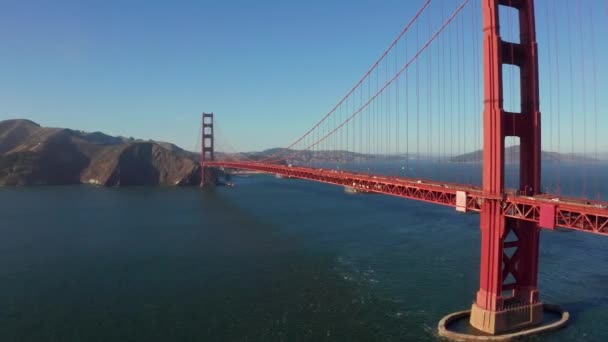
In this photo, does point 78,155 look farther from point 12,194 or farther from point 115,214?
point 115,214

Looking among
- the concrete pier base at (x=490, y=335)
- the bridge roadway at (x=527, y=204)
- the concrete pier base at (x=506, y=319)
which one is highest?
the bridge roadway at (x=527, y=204)

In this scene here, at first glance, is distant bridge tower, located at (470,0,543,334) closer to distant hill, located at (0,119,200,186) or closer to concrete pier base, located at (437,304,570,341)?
concrete pier base, located at (437,304,570,341)

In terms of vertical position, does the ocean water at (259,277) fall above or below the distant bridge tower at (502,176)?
below

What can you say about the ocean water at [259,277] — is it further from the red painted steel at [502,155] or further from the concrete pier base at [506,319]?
the red painted steel at [502,155]

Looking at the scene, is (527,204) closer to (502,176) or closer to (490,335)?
(502,176)

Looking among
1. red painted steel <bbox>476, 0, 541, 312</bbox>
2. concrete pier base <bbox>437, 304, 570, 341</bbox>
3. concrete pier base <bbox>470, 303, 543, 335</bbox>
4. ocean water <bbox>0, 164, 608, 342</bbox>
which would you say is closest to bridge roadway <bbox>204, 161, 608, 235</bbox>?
red painted steel <bbox>476, 0, 541, 312</bbox>

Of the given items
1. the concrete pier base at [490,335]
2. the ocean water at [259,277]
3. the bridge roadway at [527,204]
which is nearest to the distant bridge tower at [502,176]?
the concrete pier base at [490,335]

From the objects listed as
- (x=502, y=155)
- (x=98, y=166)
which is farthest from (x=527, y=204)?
(x=98, y=166)
